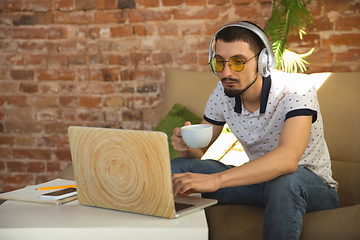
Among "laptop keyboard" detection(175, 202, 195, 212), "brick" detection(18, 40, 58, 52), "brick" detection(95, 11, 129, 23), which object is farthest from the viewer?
"brick" detection(18, 40, 58, 52)

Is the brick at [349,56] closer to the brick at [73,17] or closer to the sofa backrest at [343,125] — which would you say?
the sofa backrest at [343,125]

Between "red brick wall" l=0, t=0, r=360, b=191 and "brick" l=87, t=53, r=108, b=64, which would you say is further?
"brick" l=87, t=53, r=108, b=64

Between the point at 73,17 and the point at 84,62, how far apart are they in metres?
0.35

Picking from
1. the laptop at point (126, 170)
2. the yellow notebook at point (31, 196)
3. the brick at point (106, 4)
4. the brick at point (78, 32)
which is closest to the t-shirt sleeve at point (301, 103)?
the laptop at point (126, 170)

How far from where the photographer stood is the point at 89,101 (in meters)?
2.68

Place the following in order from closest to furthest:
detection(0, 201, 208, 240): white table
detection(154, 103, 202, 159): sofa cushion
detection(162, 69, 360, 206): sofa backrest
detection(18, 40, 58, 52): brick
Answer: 1. detection(0, 201, 208, 240): white table
2. detection(162, 69, 360, 206): sofa backrest
3. detection(154, 103, 202, 159): sofa cushion
4. detection(18, 40, 58, 52): brick

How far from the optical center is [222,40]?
1.31m

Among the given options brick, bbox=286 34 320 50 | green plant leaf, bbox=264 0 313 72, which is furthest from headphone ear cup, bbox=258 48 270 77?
brick, bbox=286 34 320 50

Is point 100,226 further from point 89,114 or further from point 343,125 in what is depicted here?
point 89,114

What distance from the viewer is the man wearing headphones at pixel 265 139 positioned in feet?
3.53

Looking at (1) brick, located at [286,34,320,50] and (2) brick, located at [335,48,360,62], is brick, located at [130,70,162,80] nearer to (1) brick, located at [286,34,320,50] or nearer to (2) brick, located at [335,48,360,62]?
(1) brick, located at [286,34,320,50]

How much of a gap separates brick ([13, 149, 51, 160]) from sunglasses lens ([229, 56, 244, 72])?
1.99m

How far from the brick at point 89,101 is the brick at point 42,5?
73cm

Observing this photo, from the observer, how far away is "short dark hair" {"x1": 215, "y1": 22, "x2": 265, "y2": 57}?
1302mm
